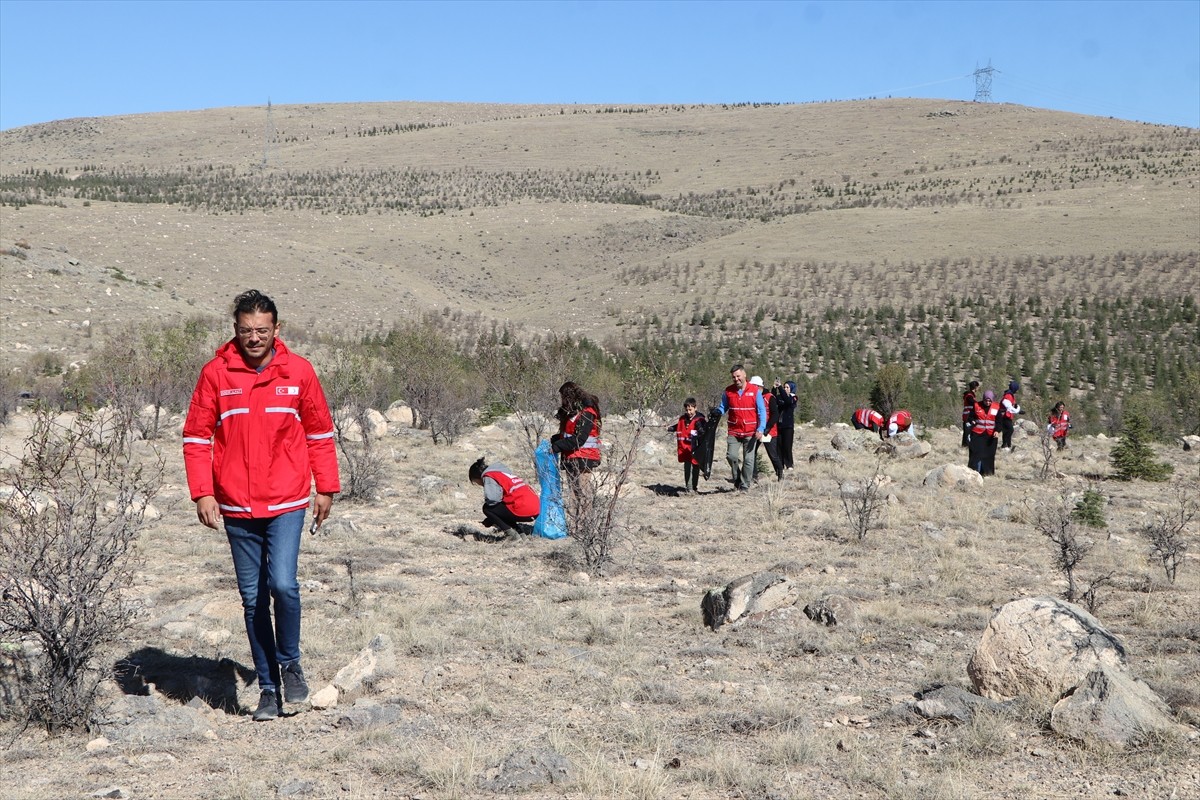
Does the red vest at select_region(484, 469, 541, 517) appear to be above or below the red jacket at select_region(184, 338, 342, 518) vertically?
below

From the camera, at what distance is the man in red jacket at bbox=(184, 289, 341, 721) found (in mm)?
4211

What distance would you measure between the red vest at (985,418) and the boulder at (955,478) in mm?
568

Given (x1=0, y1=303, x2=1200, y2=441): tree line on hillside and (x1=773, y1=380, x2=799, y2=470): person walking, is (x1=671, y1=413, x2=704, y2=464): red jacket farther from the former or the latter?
(x1=773, y1=380, x2=799, y2=470): person walking

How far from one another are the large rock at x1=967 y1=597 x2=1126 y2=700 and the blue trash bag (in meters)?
4.32

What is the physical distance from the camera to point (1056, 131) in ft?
277

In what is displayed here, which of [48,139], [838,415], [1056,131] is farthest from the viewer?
[48,139]

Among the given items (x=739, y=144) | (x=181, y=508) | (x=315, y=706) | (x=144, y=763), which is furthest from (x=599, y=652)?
(x=739, y=144)

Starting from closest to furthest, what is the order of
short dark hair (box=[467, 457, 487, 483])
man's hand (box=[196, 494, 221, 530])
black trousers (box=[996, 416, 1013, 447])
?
man's hand (box=[196, 494, 221, 530]), short dark hair (box=[467, 457, 487, 483]), black trousers (box=[996, 416, 1013, 447])

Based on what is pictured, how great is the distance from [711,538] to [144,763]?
6123 mm

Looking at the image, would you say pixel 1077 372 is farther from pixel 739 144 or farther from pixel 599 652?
pixel 739 144

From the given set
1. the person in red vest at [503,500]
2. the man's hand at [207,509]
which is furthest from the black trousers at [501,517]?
the man's hand at [207,509]

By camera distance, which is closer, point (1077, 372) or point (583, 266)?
point (1077, 372)

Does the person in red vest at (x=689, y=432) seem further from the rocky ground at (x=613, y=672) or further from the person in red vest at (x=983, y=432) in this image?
the person in red vest at (x=983, y=432)

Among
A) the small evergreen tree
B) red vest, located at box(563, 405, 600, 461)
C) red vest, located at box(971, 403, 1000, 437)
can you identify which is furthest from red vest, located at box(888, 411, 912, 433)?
red vest, located at box(563, 405, 600, 461)
